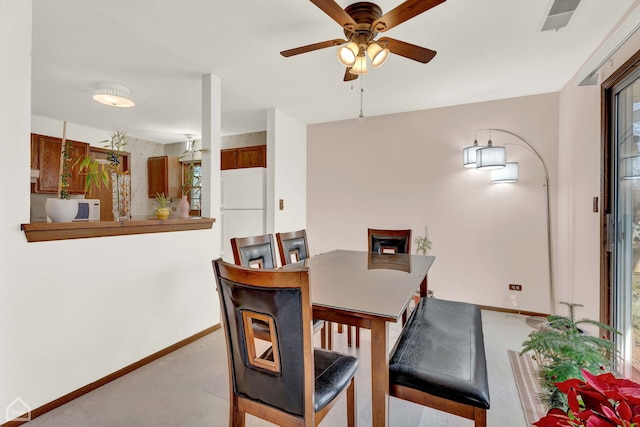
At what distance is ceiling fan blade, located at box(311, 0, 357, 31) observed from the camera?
55.5 inches

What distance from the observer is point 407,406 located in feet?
5.90

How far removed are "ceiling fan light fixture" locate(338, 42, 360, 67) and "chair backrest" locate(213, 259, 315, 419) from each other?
1.35 metres

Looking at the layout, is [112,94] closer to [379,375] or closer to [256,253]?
[256,253]

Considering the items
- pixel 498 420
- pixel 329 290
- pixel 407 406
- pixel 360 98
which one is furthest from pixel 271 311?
pixel 360 98

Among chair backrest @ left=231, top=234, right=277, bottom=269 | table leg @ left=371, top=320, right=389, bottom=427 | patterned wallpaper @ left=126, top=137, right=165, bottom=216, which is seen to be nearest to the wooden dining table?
table leg @ left=371, top=320, right=389, bottom=427

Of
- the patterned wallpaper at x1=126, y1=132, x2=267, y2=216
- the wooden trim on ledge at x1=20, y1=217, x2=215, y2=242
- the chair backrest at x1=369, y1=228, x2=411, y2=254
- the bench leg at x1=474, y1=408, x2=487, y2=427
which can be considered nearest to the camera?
the bench leg at x1=474, y1=408, x2=487, y2=427

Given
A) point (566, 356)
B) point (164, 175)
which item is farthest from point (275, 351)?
point (164, 175)

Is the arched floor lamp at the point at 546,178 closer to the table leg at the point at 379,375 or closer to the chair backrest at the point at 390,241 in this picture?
the chair backrest at the point at 390,241

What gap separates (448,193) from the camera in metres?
3.61

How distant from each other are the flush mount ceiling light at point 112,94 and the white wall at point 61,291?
1.40 m

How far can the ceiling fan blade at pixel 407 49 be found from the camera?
1708 mm

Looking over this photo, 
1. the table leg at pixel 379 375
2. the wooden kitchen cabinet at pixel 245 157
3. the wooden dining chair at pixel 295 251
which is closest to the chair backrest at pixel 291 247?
the wooden dining chair at pixel 295 251

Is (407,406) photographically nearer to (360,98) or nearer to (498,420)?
(498,420)

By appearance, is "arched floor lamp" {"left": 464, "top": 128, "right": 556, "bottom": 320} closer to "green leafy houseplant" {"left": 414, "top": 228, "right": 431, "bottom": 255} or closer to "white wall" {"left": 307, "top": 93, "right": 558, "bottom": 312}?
"white wall" {"left": 307, "top": 93, "right": 558, "bottom": 312}
